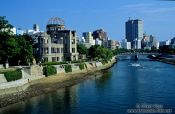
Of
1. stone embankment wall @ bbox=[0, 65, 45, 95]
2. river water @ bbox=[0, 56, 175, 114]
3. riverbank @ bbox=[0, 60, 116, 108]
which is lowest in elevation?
river water @ bbox=[0, 56, 175, 114]

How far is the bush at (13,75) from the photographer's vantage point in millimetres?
39656

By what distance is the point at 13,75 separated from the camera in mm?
40781

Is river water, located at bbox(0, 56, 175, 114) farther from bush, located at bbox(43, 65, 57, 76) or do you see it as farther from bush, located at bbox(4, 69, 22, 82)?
bush, located at bbox(43, 65, 57, 76)

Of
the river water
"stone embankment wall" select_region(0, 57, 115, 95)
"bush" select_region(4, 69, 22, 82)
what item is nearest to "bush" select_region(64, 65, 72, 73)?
"stone embankment wall" select_region(0, 57, 115, 95)

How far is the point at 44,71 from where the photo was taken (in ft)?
167

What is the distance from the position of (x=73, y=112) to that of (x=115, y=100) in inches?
241

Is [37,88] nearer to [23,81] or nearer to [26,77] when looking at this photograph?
[23,81]

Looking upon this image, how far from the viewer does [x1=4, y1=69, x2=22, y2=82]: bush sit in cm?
3966

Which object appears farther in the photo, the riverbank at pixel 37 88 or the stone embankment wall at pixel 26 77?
the stone embankment wall at pixel 26 77

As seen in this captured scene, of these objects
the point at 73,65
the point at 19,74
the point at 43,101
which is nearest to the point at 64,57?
the point at 73,65

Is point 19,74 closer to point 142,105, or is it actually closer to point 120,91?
point 120,91

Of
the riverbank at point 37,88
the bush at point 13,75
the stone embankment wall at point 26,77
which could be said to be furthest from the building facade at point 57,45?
the bush at point 13,75

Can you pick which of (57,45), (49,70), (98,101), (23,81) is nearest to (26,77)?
(23,81)

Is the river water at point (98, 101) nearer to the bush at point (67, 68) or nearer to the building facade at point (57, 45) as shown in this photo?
the bush at point (67, 68)
